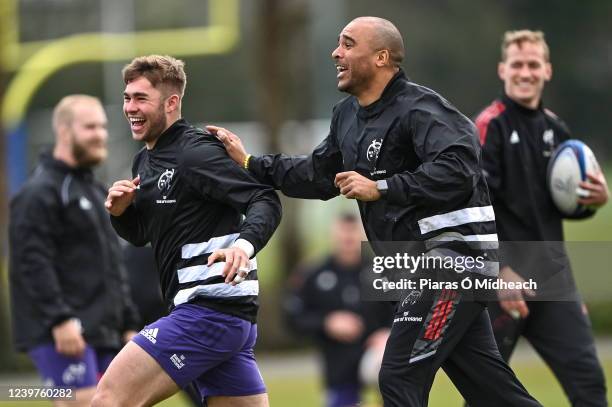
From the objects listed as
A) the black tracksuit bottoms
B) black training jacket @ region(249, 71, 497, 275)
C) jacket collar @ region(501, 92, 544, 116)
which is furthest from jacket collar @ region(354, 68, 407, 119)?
jacket collar @ region(501, 92, 544, 116)

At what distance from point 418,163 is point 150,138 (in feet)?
4.78

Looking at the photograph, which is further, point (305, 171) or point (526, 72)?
point (526, 72)

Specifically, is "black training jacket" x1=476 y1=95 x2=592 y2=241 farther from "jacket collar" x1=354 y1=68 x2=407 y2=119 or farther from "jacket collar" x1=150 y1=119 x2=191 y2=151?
"jacket collar" x1=150 y1=119 x2=191 y2=151

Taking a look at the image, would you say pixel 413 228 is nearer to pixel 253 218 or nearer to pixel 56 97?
pixel 253 218

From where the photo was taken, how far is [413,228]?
641 cm

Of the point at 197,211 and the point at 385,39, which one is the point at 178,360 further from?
the point at 385,39

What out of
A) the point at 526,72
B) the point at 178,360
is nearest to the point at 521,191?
the point at 526,72

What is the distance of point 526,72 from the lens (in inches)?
311

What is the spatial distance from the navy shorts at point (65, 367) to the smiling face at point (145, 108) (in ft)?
7.21

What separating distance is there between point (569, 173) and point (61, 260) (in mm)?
3431

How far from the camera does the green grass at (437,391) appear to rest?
12.9m

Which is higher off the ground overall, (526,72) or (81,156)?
(526,72)

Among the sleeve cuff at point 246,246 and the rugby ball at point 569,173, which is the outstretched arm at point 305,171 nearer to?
the sleeve cuff at point 246,246

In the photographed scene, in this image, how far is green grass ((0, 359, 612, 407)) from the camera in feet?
42.2
